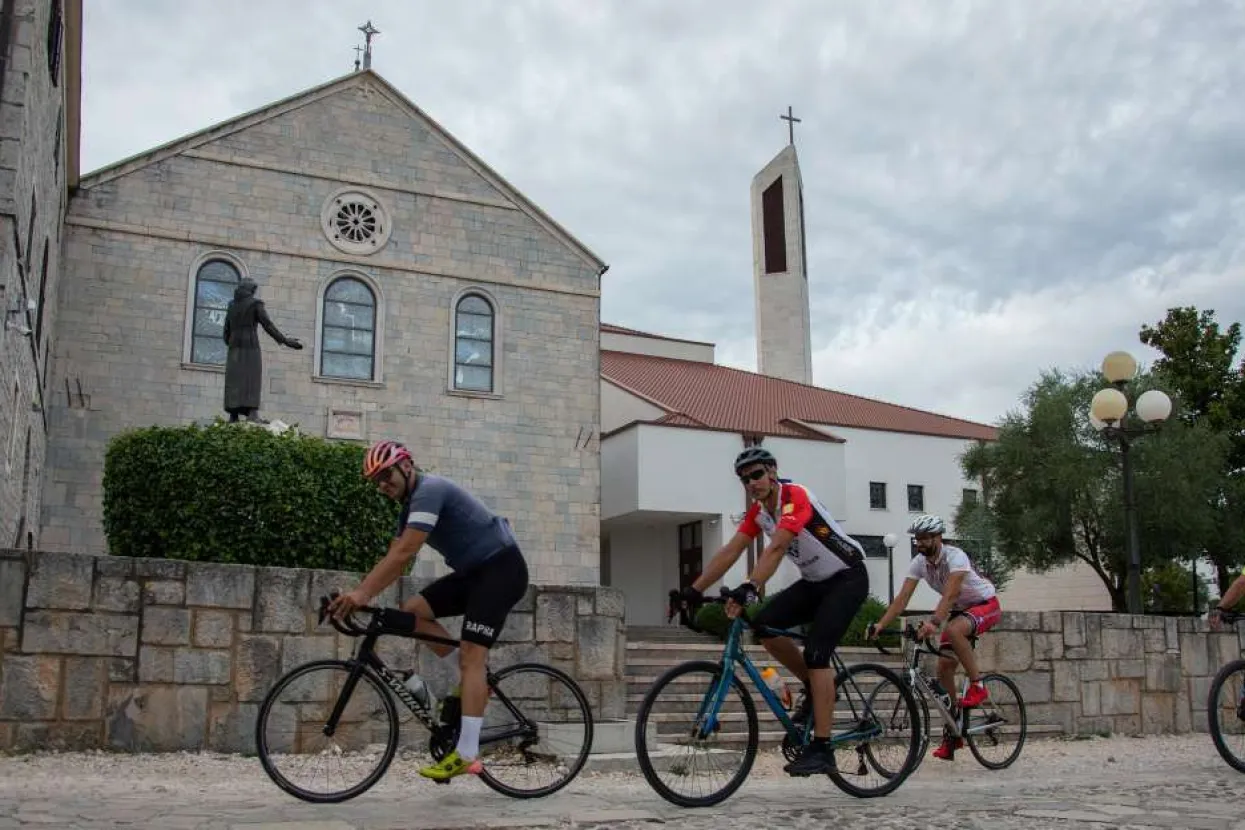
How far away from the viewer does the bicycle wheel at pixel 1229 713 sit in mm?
8250

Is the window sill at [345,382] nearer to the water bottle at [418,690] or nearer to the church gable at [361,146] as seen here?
the church gable at [361,146]

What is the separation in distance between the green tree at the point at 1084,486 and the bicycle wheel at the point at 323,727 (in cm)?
2548

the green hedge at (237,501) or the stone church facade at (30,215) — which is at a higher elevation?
the stone church facade at (30,215)

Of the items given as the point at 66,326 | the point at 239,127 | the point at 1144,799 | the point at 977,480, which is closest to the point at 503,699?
the point at 1144,799

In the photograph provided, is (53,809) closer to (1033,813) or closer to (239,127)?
(1033,813)

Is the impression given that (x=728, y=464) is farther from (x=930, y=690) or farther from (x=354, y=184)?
(x=930, y=690)

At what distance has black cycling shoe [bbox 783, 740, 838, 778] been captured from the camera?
6246mm

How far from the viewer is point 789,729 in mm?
6367

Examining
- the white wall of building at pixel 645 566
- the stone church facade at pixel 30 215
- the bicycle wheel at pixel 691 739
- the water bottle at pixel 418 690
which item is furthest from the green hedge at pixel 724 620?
the water bottle at pixel 418 690

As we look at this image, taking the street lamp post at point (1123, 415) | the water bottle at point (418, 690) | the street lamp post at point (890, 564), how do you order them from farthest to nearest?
the street lamp post at point (890, 564) < the street lamp post at point (1123, 415) < the water bottle at point (418, 690)

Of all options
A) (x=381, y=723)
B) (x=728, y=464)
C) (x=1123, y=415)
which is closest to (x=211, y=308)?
(x=728, y=464)

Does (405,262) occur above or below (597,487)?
above

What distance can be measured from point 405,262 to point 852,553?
59.6 feet

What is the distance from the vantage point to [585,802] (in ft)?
20.3
